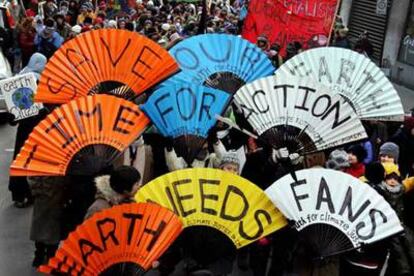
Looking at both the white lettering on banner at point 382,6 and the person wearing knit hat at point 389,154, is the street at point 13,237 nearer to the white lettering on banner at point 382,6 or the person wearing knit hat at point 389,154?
the person wearing knit hat at point 389,154

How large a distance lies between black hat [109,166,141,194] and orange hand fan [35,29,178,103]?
1865 millimetres

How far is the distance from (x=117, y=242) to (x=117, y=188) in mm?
789

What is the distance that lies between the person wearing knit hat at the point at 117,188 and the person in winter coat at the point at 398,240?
7.09ft

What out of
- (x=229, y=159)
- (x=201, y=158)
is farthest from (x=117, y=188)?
(x=201, y=158)

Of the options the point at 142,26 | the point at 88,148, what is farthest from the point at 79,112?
the point at 142,26

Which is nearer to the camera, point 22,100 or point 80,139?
point 80,139

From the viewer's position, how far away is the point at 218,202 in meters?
5.54

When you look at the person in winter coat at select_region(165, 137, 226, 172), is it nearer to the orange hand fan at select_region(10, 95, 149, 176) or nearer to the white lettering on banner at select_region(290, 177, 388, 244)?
the orange hand fan at select_region(10, 95, 149, 176)

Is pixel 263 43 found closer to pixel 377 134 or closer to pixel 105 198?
pixel 377 134

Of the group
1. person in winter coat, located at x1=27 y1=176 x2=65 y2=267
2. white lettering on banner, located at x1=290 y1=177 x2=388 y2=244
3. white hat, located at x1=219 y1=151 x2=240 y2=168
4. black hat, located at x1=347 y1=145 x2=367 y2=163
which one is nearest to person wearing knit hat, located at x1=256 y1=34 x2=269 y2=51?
black hat, located at x1=347 y1=145 x2=367 y2=163

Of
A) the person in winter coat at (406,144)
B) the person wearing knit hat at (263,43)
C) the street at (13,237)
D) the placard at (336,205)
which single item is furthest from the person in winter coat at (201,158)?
the person wearing knit hat at (263,43)

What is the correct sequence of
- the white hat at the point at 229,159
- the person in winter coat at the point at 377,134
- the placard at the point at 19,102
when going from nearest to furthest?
the white hat at the point at 229,159
the placard at the point at 19,102
the person in winter coat at the point at 377,134

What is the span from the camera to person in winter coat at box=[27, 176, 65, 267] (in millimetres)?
7176

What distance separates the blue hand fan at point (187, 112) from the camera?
6836 mm
